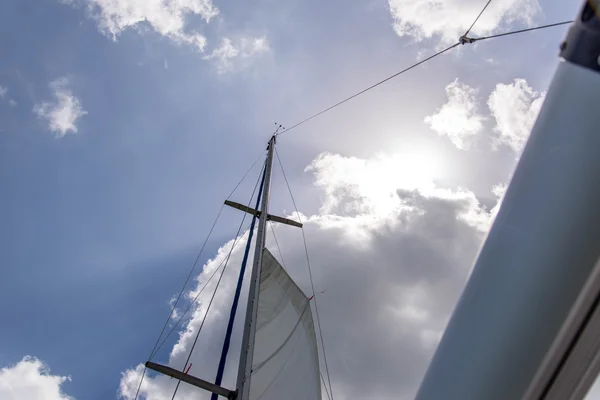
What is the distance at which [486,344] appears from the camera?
135 cm

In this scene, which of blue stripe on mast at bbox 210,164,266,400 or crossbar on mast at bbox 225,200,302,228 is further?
crossbar on mast at bbox 225,200,302,228

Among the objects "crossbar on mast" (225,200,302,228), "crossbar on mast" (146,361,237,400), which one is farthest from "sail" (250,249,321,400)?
"crossbar on mast" (225,200,302,228)

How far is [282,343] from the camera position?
8.09 m

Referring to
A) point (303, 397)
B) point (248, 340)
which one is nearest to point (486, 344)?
point (248, 340)

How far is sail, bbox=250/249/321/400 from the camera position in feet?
23.6

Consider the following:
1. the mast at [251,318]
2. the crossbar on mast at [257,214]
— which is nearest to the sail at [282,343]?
the mast at [251,318]

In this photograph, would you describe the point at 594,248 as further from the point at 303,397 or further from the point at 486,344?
Answer: the point at 303,397

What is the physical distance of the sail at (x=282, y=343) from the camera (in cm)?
720

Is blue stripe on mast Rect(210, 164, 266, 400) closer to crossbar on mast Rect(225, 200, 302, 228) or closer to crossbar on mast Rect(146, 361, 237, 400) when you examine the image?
crossbar on mast Rect(146, 361, 237, 400)

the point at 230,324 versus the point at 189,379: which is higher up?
the point at 230,324

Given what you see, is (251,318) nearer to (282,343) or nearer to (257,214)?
(282,343)

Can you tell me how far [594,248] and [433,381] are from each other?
75cm

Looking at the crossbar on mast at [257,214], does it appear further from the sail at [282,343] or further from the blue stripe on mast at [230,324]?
the sail at [282,343]

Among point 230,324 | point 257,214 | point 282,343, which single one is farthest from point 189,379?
point 257,214
